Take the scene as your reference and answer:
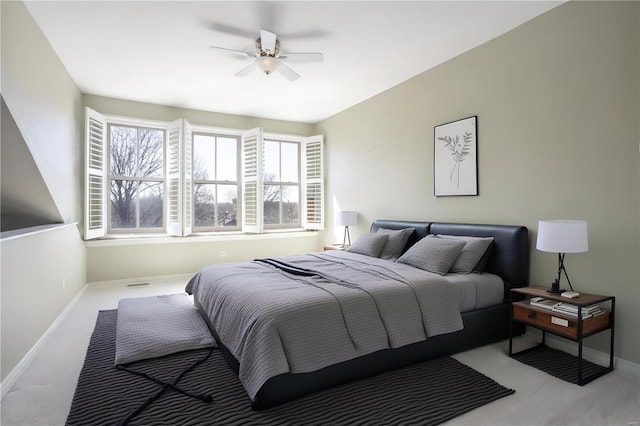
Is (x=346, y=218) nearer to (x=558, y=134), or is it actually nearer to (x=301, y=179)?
(x=301, y=179)

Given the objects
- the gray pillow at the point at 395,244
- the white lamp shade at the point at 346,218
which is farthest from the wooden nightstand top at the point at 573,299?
the white lamp shade at the point at 346,218

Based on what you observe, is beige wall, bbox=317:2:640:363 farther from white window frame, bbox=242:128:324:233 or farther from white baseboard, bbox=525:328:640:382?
white window frame, bbox=242:128:324:233

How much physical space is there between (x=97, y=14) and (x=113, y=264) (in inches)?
141

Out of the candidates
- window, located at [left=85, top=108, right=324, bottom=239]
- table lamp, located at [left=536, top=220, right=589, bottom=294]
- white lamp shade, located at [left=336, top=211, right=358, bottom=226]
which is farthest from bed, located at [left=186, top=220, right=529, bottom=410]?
window, located at [left=85, top=108, right=324, bottom=239]

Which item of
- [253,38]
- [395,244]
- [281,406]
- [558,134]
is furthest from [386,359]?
[253,38]

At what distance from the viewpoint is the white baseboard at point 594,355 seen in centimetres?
248

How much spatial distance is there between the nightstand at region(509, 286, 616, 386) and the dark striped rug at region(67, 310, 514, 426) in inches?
24.5

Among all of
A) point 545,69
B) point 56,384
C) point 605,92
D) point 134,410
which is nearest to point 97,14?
point 56,384

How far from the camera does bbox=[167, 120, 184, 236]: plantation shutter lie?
5539 millimetres

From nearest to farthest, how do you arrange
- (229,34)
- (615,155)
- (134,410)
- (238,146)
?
(134,410) < (615,155) < (229,34) < (238,146)

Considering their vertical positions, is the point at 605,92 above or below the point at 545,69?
below

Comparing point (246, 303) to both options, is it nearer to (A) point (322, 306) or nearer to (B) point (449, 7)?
(A) point (322, 306)

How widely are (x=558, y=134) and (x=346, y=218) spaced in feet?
10.1

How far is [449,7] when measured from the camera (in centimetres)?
291
